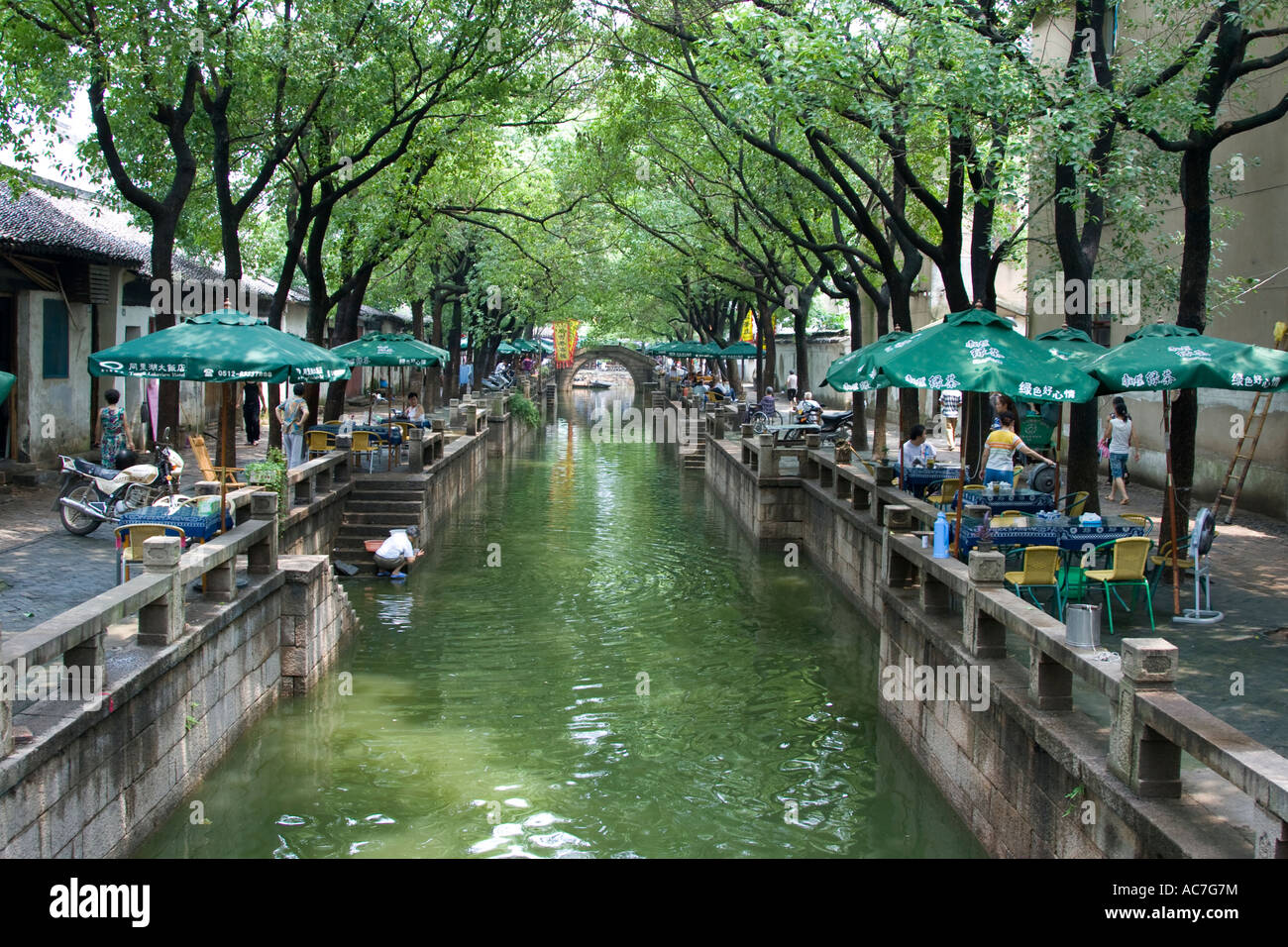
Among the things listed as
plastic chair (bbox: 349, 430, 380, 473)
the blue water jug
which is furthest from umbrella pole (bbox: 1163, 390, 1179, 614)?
plastic chair (bbox: 349, 430, 380, 473)

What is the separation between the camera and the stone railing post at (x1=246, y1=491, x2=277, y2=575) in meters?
11.4

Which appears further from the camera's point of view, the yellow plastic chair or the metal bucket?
the yellow plastic chair

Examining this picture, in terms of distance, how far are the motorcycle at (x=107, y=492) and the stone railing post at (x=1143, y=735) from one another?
11.3m

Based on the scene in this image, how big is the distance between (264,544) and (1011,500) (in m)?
8.04

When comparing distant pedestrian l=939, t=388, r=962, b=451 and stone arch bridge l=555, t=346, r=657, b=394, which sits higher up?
stone arch bridge l=555, t=346, r=657, b=394

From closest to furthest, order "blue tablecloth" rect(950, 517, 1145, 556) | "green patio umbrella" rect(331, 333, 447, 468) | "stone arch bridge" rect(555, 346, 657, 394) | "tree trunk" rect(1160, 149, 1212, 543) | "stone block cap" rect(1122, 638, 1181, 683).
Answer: "stone block cap" rect(1122, 638, 1181, 683) < "blue tablecloth" rect(950, 517, 1145, 556) < "tree trunk" rect(1160, 149, 1212, 543) < "green patio umbrella" rect(331, 333, 447, 468) < "stone arch bridge" rect(555, 346, 657, 394)

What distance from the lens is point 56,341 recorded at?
67.5 ft

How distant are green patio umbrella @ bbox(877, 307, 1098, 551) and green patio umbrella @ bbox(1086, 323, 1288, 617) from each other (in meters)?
0.38

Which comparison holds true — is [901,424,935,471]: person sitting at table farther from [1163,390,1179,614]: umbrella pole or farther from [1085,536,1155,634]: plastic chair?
[1085,536,1155,634]: plastic chair

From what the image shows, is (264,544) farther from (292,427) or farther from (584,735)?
(292,427)

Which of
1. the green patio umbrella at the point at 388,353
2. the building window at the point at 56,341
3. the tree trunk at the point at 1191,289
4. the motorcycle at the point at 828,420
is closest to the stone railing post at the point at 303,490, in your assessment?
the green patio umbrella at the point at 388,353

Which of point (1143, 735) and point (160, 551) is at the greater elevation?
point (160, 551)

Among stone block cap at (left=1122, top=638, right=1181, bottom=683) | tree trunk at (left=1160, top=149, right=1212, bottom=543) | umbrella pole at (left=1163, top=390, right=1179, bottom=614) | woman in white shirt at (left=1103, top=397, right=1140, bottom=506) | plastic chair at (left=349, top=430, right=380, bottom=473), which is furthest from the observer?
plastic chair at (left=349, top=430, right=380, bottom=473)

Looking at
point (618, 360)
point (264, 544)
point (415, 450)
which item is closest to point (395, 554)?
point (415, 450)
